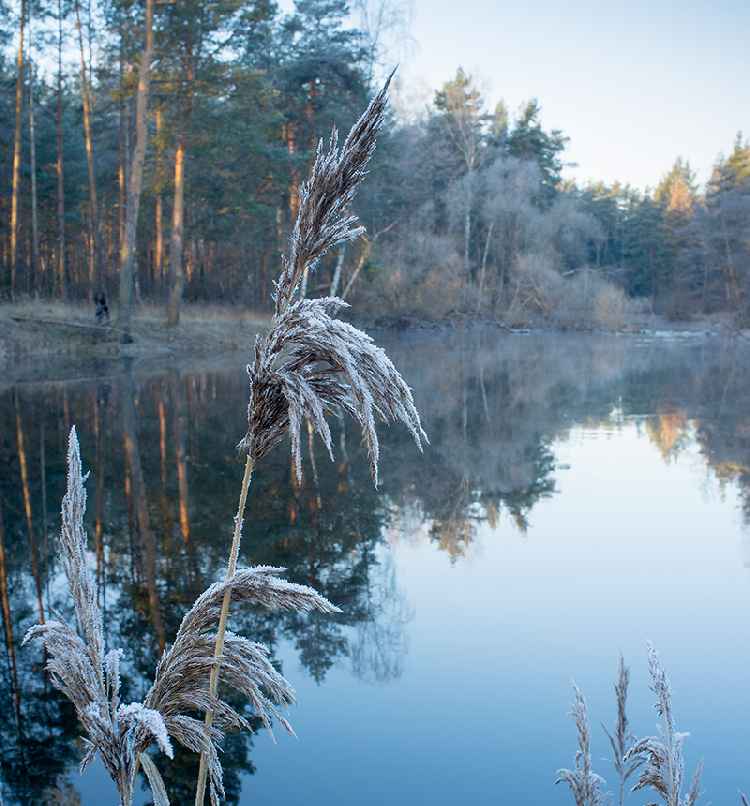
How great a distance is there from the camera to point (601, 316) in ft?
150

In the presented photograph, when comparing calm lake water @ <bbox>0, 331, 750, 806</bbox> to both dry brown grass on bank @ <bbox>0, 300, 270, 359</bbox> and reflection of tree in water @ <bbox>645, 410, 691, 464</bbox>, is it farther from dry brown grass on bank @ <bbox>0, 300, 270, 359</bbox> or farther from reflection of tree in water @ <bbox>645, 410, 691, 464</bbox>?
dry brown grass on bank @ <bbox>0, 300, 270, 359</bbox>

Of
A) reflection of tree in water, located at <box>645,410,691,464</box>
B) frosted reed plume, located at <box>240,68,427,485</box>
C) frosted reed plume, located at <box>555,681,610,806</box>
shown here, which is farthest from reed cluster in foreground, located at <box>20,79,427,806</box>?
reflection of tree in water, located at <box>645,410,691,464</box>

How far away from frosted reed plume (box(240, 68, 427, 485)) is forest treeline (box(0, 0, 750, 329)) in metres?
18.0

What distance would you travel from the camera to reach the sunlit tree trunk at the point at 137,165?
2031 centimetres

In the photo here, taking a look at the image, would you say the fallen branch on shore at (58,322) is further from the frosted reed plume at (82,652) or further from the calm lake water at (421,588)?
the frosted reed plume at (82,652)

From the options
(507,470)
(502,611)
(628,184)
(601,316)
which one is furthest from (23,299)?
(628,184)

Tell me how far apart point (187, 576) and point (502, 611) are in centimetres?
227

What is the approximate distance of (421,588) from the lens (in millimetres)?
5246

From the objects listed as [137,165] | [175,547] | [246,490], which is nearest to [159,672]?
[246,490]

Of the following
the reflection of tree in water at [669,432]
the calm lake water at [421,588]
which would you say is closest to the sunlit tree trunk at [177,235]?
the calm lake water at [421,588]

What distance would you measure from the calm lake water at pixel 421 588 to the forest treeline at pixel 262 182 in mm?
10855

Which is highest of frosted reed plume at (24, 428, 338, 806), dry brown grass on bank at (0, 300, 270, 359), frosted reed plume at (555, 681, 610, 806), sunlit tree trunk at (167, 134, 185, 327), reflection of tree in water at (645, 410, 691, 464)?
sunlit tree trunk at (167, 134, 185, 327)

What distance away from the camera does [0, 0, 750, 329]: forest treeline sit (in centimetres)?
2302

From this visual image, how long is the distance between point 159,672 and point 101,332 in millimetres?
22196
